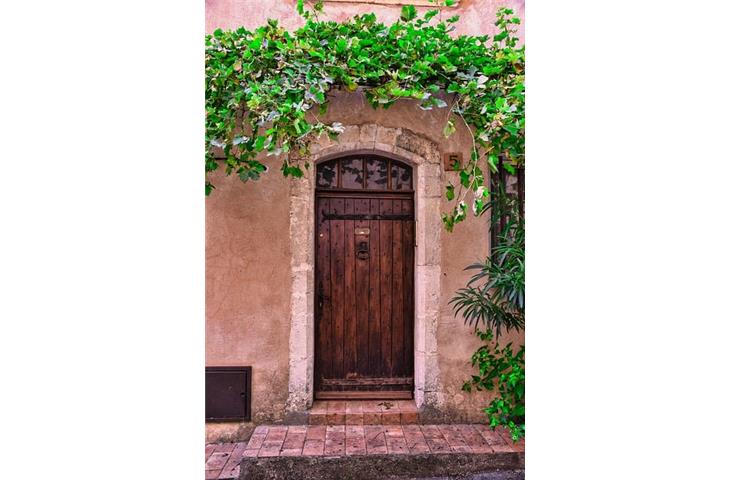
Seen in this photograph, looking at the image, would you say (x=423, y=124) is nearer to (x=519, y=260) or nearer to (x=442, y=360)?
(x=519, y=260)

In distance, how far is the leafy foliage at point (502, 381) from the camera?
3.29 metres

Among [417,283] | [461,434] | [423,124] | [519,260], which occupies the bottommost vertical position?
[461,434]

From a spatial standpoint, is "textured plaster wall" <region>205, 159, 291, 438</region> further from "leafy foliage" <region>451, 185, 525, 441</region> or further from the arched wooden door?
"leafy foliage" <region>451, 185, 525, 441</region>

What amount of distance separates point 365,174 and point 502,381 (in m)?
2.12

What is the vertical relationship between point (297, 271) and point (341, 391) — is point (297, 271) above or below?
above

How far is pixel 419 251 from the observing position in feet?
12.5

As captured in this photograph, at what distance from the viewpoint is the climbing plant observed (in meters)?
3.03

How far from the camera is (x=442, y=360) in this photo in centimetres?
371

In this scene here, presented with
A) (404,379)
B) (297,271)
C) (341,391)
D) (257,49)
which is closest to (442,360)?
(404,379)

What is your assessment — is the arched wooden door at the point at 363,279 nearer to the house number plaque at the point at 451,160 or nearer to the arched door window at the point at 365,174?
the arched door window at the point at 365,174

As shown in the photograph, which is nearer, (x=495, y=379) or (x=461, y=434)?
(x=461, y=434)

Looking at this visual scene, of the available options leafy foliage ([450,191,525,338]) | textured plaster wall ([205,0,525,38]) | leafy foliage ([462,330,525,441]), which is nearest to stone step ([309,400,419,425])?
leafy foliage ([462,330,525,441])

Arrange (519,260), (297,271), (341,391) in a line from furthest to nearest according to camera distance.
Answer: (341,391) < (297,271) < (519,260)

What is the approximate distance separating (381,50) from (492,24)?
145 centimetres
